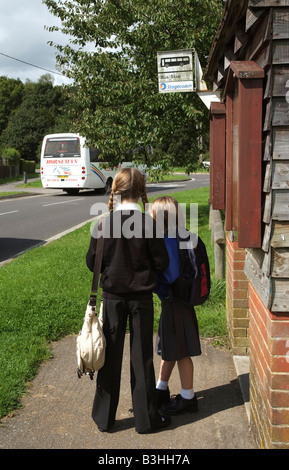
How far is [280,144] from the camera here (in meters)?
2.77

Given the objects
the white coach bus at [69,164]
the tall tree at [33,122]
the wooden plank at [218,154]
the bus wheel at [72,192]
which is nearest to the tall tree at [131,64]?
the wooden plank at [218,154]

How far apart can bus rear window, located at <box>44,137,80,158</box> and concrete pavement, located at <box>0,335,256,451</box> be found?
2300 centimetres

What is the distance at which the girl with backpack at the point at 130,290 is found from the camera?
3525 mm

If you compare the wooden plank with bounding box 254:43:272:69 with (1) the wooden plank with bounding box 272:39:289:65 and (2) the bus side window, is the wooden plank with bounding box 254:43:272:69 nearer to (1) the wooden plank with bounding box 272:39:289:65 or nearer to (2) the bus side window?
(1) the wooden plank with bounding box 272:39:289:65

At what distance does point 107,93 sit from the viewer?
12734 millimetres

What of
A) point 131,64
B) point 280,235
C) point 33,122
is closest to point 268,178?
point 280,235

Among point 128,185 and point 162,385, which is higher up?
point 128,185

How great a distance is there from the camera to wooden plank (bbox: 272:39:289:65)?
2707 millimetres

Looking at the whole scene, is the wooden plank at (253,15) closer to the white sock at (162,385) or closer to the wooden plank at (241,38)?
the wooden plank at (241,38)

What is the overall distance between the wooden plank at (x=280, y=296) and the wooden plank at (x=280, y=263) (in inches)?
1.6

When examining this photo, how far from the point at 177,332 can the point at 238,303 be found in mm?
1163

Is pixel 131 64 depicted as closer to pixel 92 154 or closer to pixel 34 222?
pixel 34 222

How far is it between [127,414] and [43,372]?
1.04 metres
